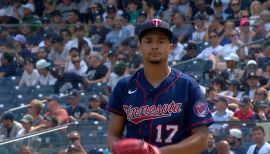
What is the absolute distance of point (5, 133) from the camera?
12.6 metres

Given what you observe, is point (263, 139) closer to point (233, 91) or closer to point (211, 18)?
point (233, 91)

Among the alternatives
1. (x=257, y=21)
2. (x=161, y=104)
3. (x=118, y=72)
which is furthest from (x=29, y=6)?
(x=161, y=104)

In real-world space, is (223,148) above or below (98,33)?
below

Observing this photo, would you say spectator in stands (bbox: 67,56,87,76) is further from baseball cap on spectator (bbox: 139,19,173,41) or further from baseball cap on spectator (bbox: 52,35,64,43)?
baseball cap on spectator (bbox: 139,19,173,41)

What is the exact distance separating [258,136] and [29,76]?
19.9 ft

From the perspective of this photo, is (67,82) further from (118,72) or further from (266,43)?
(266,43)

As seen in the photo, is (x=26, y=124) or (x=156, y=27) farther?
(x=26, y=124)

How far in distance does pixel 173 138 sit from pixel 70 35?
36.5 feet

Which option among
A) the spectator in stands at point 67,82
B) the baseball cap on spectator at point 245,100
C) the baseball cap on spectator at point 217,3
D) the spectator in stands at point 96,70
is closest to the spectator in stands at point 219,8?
the baseball cap on spectator at point 217,3

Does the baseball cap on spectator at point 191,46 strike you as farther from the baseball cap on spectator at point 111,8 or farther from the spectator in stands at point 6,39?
the spectator in stands at point 6,39

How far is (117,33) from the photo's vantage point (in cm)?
1543

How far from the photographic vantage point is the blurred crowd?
12133 millimetres

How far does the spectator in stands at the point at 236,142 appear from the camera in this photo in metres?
9.97

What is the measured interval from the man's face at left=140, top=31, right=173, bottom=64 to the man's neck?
0.19ft
